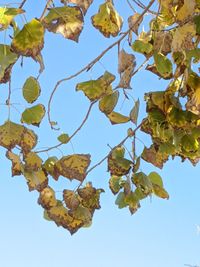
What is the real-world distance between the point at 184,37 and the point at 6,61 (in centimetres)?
35

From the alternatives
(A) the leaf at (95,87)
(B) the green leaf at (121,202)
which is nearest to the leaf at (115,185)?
(B) the green leaf at (121,202)

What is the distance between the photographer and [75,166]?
1.39 metres

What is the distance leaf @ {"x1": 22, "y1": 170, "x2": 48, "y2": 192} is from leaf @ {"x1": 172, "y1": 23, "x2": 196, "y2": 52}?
53cm

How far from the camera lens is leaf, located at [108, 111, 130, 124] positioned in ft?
4.55

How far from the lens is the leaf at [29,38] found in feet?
3.71

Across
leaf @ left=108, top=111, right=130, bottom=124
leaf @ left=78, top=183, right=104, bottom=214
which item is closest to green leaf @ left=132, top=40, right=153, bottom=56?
leaf @ left=108, top=111, right=130, bottom=124

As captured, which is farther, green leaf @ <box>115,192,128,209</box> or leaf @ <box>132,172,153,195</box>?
green leaf @ <box>115,192,128,209</box>

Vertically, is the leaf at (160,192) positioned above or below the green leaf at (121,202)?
below

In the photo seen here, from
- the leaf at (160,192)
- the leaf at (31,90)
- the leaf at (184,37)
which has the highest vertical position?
the leaf at (31,90)

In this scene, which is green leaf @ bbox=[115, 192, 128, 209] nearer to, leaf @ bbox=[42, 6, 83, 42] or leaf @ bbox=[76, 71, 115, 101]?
leaf @ bbox=[76, 71, 115, 101]

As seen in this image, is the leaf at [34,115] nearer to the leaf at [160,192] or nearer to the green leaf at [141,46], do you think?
the green leaf at [141,46]

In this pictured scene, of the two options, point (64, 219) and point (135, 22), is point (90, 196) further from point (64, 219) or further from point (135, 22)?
point (135, 22)

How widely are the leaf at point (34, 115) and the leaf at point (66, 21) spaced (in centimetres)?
24

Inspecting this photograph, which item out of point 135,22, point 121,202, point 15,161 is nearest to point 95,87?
point 135,22
